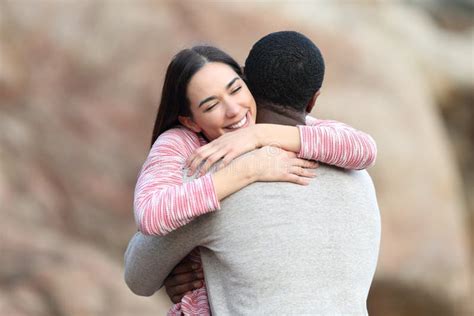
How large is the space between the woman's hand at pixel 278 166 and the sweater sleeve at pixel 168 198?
10 cm

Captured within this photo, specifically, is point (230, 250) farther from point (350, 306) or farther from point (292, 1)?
point (292, 1)

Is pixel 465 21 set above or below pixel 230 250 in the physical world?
above

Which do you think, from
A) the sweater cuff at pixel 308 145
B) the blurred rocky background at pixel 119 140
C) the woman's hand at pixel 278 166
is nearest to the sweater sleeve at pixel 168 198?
the woman's hand at pixel 278 166

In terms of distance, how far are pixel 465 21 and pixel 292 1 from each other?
4.54 meters

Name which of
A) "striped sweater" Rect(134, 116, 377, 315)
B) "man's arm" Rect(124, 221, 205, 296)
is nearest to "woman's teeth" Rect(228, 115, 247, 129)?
"striped sweater" Rect(134, 116, 377, 315)

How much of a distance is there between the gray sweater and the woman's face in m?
0.20

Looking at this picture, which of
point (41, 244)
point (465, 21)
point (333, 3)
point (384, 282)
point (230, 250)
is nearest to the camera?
point (230, 250)

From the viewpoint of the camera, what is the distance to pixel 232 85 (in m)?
2.02

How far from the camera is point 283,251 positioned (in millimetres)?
1858

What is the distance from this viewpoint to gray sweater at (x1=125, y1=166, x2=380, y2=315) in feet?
6.09

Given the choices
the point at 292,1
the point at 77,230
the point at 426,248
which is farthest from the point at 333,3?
the point at 77,230

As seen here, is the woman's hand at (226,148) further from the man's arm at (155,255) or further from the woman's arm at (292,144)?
the man's arm at (155,255)

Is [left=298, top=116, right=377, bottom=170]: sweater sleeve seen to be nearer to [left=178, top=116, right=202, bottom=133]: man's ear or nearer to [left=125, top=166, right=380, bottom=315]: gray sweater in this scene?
[left=125, top=166, right=380, bottom=315]: gray sweater

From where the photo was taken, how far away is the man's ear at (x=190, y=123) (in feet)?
6.85
